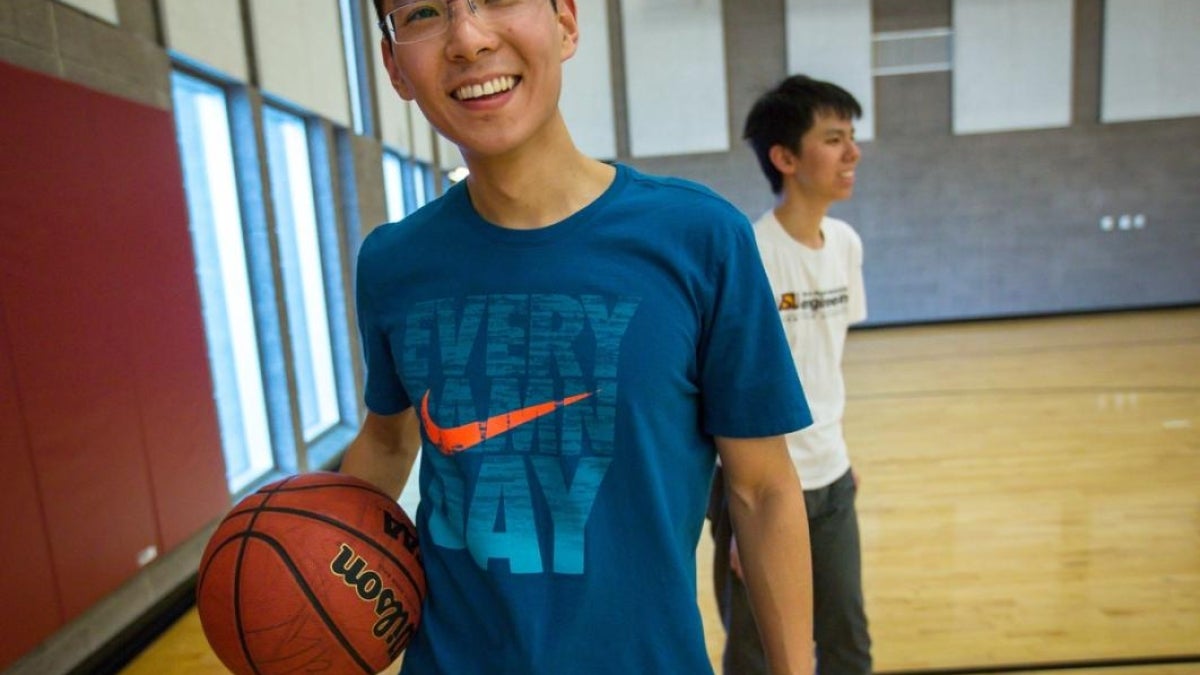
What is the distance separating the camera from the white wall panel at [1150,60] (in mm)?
8727

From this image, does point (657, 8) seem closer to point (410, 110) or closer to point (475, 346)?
point (410, 110)

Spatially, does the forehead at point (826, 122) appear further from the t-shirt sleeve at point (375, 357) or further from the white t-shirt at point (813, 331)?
the t-shirt sleeve at point (375, 357)

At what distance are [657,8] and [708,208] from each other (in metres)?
9.04

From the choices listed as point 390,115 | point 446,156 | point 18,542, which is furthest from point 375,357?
point 446,156

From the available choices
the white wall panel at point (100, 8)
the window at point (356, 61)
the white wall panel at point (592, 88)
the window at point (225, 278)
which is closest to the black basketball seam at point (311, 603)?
the white wall panel at point (100, 8)

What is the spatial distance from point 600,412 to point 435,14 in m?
0.44

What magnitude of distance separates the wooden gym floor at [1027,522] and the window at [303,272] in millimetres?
2455

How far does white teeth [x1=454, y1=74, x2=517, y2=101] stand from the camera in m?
0.79

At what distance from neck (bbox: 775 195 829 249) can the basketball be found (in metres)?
1.26

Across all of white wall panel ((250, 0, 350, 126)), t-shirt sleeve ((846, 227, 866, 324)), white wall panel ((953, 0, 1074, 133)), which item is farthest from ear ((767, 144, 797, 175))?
white wall panel ((953, 0, 1074, 133))

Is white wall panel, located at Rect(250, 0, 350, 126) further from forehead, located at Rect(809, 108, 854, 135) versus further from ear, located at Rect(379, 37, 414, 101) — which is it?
ear, located at Rect(379, 37, 414, 101)

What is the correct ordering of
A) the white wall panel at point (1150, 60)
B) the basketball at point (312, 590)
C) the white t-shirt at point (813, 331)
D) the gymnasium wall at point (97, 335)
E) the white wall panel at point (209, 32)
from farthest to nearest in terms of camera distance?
1. the white wall panel at point (1150, 60)
2. the white wall panel at point (209, 32)
3. the gymnasium wall at point (97, 335)
4. the white t-shirt at point (813, 331)
5. the basketball at point (312, 590)

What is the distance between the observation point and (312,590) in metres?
0.92

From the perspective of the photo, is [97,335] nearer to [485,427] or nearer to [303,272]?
[485,427]
